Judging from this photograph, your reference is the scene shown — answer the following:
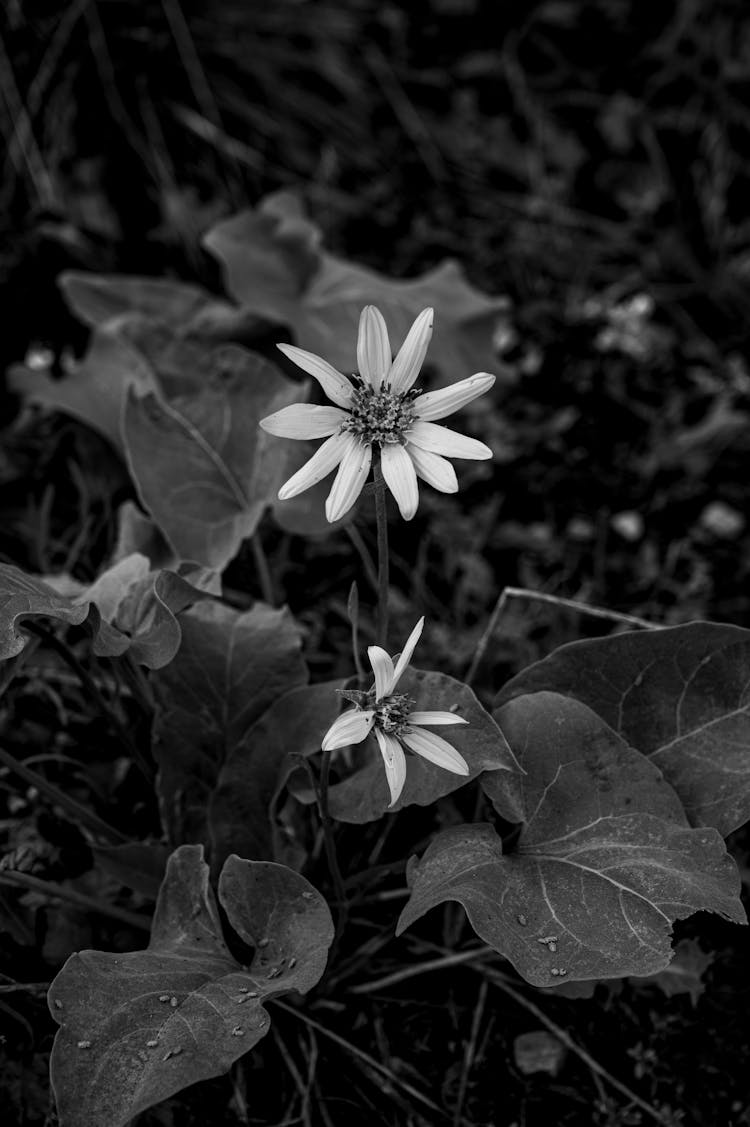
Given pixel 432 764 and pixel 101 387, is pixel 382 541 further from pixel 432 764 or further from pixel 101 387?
pixel 101 387

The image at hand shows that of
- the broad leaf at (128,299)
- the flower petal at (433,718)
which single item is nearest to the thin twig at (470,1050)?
the flower petal at (433,718)

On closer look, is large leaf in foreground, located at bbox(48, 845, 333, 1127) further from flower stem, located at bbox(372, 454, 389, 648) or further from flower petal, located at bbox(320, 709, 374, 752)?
flower stem, located at bbox(372, 454, 389, 648)

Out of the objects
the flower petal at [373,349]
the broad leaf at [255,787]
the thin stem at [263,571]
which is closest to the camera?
the flower petal at [373,349]

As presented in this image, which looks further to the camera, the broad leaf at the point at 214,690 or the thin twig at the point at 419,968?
the broad leaf at the point at 214,690

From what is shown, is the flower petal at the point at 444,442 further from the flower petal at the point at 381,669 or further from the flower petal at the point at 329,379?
the flower petal at the point at 381,669

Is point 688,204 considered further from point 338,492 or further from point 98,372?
point 338,492

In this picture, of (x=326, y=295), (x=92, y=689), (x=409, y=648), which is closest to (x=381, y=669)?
(x=409, y=648)
